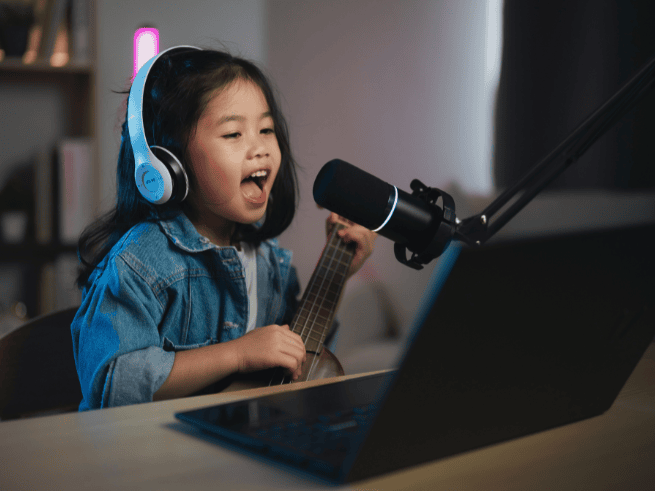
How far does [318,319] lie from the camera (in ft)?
2.98

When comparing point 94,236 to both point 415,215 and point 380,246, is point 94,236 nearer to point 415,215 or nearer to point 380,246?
point 415,215

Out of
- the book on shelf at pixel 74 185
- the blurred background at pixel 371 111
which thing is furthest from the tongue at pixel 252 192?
the book on shelf at pixel 74 185

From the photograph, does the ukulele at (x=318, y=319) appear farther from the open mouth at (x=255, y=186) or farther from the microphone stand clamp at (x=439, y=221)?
the microphone stand clamp at (x=439, y=221)

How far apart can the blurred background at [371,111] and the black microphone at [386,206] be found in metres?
1.37

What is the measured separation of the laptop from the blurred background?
1.41 m

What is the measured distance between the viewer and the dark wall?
1717 mm

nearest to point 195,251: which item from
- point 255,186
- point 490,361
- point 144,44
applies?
point 255,186

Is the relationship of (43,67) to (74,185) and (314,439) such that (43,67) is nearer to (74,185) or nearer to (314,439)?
(74,185)

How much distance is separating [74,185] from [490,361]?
2.09 m

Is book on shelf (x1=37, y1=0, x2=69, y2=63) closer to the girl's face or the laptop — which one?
the girl's face

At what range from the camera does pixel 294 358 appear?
79 cm

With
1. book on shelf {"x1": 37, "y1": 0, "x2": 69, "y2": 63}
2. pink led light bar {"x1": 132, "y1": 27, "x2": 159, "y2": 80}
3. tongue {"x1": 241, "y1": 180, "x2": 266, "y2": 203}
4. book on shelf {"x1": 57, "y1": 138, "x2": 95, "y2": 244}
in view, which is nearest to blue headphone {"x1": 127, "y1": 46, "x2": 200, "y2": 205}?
tongue {"x1": 241, "y1": 180, "x2": 266, "y2": 203}

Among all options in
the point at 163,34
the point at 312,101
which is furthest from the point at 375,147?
the point at 163,34

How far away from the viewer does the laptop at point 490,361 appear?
13.9 inches
